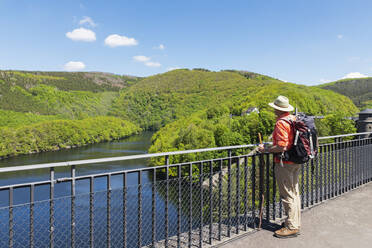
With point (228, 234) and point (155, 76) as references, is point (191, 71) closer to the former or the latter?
point (155, 76)

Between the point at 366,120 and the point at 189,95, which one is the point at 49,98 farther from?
the point at 366,120

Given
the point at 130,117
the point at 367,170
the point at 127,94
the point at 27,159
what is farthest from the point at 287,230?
the point at 127,94

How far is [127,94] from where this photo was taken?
16938 centimetres

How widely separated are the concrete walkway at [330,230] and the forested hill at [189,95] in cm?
10550

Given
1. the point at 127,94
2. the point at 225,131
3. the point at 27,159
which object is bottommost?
the point at 27,159

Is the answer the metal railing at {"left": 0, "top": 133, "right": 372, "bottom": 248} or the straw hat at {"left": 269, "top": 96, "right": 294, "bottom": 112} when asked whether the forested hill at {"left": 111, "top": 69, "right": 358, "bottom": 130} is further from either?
the straw hat at {"left": 269, "top": 96, "right": 294, "bottom": 112}

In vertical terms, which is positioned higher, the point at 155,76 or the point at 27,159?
the point at 155,76

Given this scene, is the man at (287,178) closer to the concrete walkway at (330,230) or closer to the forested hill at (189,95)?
the concrete walkway at (330,230)

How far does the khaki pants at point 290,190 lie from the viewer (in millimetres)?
3617

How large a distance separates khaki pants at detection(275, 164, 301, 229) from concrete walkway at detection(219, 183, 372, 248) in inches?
8.0

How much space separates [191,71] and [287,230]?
196584 mm

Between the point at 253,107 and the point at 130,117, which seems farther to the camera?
the point at 130,117

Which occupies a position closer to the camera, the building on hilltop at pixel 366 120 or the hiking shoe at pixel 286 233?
the hiking shoe at pixel 286 233

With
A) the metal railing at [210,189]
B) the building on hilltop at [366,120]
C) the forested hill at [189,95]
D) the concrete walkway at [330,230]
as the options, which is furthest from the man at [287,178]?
the forested hill at [189,95]
